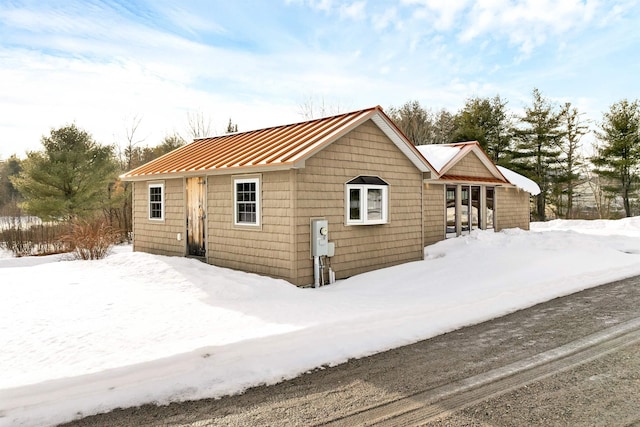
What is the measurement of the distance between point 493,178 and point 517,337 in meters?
13.5

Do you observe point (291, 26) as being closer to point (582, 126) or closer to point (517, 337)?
point (517, 337)

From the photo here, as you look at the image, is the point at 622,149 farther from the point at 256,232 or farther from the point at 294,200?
the point at 256,232

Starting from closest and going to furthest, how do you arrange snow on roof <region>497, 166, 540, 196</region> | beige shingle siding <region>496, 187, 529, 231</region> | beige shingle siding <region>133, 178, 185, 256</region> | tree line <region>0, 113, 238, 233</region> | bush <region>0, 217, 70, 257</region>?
beige shingle siding <region>133, 178, 185, 256</region> < bush <region>0, 217, 70, 257</region> < beige shingle siding <region>496, 187, 529, 231</region> < snow on roof <region>497, 166, 540, 196</region> < tree line <region>0, 113, 238, 233</region>

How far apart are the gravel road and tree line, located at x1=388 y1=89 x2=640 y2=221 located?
26580mm

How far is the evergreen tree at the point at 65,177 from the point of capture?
64.9 feet

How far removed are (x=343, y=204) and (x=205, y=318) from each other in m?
4.34

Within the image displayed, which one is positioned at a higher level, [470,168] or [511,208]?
[470,168]

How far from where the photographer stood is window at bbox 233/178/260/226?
30.1 feet

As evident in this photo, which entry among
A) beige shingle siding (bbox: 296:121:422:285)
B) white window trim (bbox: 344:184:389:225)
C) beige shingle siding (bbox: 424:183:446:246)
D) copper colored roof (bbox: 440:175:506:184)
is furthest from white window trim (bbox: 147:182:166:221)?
copper colored roof (bbox: 440:175:506:184)

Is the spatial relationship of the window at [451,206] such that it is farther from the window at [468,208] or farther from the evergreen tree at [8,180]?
the evergreen tree at [8,180]

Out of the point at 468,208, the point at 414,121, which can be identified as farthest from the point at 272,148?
the point at 414,121

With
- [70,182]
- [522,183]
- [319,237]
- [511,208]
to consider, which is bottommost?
[319,237]

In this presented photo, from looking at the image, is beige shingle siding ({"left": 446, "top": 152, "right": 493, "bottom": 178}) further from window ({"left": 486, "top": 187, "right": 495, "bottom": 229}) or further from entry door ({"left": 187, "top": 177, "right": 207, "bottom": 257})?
entry door ({"left": 187, "top": 177, "right": 207, "bottom": 257})

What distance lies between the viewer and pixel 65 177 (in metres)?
20.2
